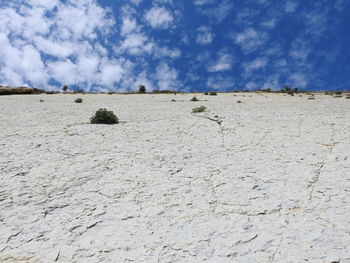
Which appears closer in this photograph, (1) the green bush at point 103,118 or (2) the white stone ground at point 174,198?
(2) the white stone ground at point 174,198

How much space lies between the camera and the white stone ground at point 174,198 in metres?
3.11

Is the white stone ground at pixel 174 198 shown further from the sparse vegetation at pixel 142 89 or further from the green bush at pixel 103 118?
the sparse vegetation at pixel 142 89

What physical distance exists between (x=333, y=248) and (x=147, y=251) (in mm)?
2009

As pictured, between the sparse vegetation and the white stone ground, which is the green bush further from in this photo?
the sparse vegetation

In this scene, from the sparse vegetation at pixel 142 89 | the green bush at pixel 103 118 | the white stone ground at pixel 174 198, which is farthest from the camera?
the sparse vegetation at pixel 142 89

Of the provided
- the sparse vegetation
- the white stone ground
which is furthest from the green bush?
the sparse vegetation

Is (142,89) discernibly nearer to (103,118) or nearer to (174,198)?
(103,118)

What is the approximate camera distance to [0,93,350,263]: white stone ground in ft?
10.2

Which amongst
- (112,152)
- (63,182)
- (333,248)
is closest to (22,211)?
(63,182)

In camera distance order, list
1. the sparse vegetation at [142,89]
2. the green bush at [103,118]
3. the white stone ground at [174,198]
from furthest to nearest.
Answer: the sparse vegetation at [142,89]
the green bush at [103,118]
the white stone ground at [174,198]

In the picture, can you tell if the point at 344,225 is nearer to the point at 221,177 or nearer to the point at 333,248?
the point at 333,248

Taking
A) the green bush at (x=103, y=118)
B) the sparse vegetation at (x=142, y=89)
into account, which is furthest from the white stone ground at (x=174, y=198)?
the sparse vegetation at (x=142, y=89)

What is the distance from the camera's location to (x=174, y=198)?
4.18 m

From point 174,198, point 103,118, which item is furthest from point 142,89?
point 174,198
